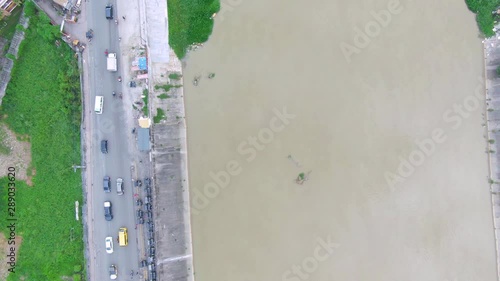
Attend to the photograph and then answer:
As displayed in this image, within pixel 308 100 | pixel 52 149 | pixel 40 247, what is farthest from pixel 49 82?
pixel 308 100

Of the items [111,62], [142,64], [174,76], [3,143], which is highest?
[111,62]

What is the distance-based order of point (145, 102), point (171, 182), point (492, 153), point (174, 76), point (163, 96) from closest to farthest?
point (145, 102) < point (171, 182) < point (163, 96) < point (174, 76) < point (492, 153)

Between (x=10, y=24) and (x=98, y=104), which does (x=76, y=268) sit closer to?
(x=98, y=104)

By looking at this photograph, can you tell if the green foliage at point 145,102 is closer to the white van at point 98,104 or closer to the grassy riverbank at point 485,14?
the white van at point 98,104

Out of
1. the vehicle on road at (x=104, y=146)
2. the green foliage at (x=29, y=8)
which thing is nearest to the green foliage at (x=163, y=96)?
the vehicle on road at (x=104, y=146)

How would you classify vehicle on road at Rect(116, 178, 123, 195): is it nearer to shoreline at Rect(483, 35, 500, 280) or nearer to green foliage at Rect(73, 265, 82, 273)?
green foliage at Rect(73, 265, 82, 273)

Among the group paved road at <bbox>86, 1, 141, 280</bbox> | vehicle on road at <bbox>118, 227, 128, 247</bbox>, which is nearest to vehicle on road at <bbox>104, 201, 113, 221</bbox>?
paved road at <bbox>86, 1, 141, 280</bbox>

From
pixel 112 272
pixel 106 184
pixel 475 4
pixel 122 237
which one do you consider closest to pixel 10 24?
pixel 106 184
